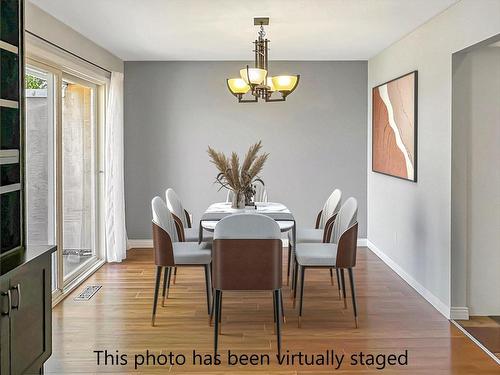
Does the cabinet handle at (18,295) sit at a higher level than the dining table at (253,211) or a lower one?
lower

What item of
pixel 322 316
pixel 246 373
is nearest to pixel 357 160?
pixel 322 316

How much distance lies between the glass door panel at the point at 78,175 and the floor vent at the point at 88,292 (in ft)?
0.79

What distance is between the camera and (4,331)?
262cm

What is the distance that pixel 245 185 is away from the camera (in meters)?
5.17

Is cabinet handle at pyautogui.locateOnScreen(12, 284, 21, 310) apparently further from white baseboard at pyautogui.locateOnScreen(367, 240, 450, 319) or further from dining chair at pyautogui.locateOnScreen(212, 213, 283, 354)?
white baseboard at pyautogui.locateOnScreen(367, 240, 450, 319)

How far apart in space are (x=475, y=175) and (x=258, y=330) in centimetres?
206

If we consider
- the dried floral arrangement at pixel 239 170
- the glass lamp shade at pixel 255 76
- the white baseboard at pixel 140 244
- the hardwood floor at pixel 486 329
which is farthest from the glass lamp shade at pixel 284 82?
the white baseboard at pixel 140 244

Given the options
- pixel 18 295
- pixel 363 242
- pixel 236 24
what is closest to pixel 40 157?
pixel 236 24

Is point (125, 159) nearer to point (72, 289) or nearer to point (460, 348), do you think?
point (72, 289)

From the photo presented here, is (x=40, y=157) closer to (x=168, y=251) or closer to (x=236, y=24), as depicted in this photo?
(x=168, y=251)

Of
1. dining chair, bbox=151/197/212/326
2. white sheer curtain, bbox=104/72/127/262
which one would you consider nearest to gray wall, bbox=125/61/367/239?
white sheer curtain, bbox=104/72/127/262

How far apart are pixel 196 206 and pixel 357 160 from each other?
2.17 meters

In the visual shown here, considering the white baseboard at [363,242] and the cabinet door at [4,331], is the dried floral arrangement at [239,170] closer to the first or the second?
the cabinet door at [4,331]

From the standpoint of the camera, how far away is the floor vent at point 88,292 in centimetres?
524
